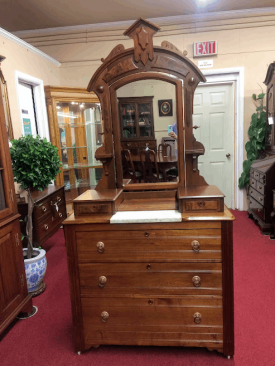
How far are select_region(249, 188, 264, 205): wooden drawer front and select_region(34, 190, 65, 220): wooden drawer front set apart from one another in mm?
2867

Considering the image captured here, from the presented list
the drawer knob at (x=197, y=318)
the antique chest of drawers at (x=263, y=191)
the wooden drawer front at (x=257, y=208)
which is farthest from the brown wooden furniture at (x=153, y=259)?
the wooden drawer front at (x=257, y=208)

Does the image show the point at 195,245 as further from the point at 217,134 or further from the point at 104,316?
the point at 217,134

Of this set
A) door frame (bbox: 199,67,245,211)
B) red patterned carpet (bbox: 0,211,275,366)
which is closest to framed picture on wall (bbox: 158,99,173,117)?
red patterned carpet (bbox: 0,211,275,366)

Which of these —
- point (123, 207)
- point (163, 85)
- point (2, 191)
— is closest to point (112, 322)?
point (123, 207)

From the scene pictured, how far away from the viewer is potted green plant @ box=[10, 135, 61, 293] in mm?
2592

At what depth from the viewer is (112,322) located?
73.4 inches

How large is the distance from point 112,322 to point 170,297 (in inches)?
17.5

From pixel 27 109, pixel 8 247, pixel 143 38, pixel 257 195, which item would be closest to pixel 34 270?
pixel 8 247

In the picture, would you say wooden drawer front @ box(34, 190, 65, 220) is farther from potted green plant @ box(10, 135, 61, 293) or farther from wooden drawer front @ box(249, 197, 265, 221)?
wooden drawer front @ box(249, 197, 265, 221)

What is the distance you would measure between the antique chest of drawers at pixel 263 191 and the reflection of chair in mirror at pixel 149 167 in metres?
2.29

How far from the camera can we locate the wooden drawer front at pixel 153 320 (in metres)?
1.78

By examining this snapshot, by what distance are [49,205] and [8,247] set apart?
1.34 metres

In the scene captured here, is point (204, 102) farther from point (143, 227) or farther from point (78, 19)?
point (143, 227)

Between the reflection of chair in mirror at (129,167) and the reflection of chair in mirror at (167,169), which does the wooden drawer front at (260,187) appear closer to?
the reflection of chair in mirror at (167,169)
